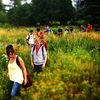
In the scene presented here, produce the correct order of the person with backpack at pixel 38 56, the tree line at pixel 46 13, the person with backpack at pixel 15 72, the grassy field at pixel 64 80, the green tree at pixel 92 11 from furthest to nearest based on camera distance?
the tree line at pixel 46 13, the green tree at pixel 92 11, the person with backpack at pixel 38 56, the person with backpack at pixel 15 72, the grassy field at pixel 64 80

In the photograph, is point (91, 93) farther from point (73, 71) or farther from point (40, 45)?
point (40, 45)

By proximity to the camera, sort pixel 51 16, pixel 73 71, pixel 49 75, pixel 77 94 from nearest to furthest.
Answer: pixel 77 94
pixel 49 75
pixel 73 71
pixel 51 16

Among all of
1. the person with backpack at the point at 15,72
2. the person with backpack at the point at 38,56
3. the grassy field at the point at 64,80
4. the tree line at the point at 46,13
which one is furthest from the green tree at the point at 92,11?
the person with backpack at the point at 15,72

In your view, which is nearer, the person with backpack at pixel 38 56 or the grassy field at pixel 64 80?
the grassy field at pixel 64 80

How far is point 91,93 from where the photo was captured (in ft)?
26.3

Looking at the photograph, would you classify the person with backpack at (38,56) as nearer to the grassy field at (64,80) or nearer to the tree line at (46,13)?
the grassy field at (64,80)

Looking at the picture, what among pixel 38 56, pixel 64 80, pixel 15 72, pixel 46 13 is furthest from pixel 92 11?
pixel 15 72

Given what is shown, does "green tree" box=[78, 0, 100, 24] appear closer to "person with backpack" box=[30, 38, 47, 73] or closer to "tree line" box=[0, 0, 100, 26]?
"tree line" box=[0, 0, 100, 26]

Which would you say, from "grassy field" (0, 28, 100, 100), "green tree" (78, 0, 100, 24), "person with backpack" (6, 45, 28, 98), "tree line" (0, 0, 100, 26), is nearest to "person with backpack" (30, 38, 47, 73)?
"grassy field" (0, 28, 100, 100)

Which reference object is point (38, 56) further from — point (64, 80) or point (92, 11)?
point (92, 11)

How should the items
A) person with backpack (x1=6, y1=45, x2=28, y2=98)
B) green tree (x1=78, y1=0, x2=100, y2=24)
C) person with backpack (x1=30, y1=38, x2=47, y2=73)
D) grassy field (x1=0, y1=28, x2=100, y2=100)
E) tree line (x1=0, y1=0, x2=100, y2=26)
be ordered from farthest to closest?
tree line (x1=0, y1=0, x2=100, y2=26), green tree (x1=78, y1=0, x2=100, y2=24), person with backpack (x1=30, y1=38, x2=47, y2=73), person with backpack (x1=6, y1=45, x2=28, y2=98), grassy field (x1=0, y1=28, x2=100, y2=100)

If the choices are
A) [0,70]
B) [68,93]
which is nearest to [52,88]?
[68,93]

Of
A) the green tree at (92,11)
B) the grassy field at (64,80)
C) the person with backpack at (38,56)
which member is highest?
the green tree at (92,11)

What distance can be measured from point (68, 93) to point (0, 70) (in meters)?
3.67
